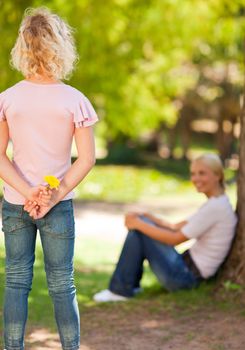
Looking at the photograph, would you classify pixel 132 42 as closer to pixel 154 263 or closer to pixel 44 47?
pixel 154 263

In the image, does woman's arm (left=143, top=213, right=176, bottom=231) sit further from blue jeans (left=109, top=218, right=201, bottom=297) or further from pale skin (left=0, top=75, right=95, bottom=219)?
pale skin (left=0, top=75, right=95, bottom=219)

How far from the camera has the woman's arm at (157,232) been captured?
6.39 m

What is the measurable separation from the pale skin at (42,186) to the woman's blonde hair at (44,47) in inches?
2.5

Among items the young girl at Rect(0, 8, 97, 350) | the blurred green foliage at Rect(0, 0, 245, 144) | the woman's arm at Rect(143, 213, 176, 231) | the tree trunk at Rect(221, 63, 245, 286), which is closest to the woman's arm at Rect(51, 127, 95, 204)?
the young girl at Rect(0, 8, 97, 350)

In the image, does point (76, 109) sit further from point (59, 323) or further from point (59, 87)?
point (59, 323)

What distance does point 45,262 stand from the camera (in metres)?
3.97

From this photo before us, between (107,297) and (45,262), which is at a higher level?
(45,262)

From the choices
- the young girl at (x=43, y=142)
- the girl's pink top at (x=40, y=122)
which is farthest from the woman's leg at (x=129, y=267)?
the girl's pink top at (x=40, y=122)

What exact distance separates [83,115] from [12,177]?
436 millimetres

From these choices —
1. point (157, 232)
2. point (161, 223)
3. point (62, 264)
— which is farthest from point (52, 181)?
point (161, 223)

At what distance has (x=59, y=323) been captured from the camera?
406 cm

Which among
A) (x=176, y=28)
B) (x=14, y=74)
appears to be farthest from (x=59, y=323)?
(x=176, y=28)

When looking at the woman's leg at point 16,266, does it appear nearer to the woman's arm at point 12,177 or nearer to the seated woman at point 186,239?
the woman's arm at point 12,177

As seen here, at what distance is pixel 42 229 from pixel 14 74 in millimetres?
13725
